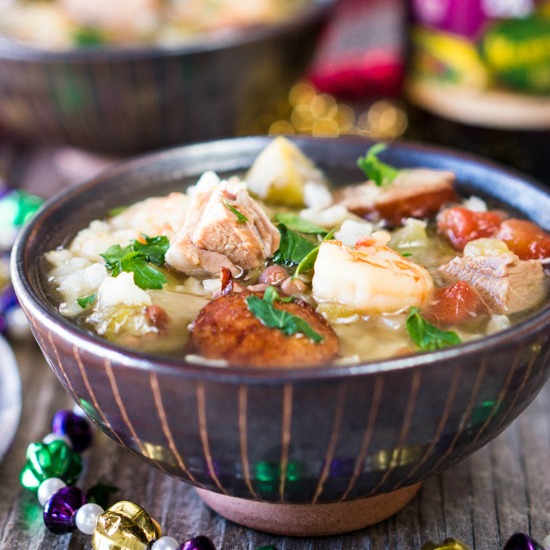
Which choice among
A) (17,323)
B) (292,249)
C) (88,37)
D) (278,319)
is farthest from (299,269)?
(88,37)

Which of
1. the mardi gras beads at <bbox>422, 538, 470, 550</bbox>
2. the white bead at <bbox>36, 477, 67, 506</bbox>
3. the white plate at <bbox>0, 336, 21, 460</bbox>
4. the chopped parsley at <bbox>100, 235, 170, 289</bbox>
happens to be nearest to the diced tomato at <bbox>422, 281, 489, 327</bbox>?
the mardi gras beads at <bbox>422, 538, 470, 550</bbox>

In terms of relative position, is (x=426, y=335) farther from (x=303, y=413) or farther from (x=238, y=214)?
(x=238, y=214)

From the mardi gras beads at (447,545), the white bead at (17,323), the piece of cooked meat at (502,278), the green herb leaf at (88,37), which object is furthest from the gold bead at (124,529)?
the green herb leaf at (88,37)

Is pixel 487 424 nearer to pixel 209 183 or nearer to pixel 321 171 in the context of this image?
pixel 209 183

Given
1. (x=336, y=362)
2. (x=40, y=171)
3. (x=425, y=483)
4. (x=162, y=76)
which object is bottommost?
(x=40, y=171)

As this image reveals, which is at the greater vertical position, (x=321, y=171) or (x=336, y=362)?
(x=336, y=362)

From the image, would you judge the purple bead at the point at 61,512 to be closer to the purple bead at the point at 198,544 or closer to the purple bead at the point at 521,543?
the purple bead at the point at 198,544

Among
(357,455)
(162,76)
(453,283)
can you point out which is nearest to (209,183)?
(453,283)
